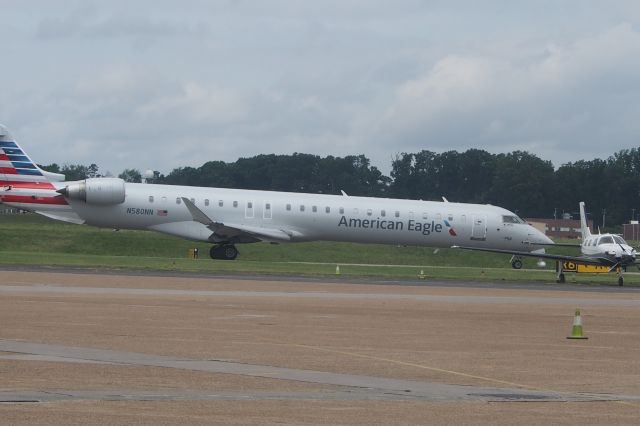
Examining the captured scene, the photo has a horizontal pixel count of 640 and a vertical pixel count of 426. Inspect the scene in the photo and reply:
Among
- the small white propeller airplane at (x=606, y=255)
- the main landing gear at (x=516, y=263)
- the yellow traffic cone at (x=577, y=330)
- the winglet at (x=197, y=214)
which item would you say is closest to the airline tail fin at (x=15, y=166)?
the winglet at (x=197, y=214)

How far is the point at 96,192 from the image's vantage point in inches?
2250

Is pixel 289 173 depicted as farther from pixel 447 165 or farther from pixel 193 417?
pixel 193 417

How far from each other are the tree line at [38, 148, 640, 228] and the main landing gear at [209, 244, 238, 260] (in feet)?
249

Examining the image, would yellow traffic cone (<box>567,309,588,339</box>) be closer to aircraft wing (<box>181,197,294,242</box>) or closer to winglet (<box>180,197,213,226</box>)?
aircraft wing (<box>181,197,294,242</box>)

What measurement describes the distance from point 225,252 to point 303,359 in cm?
4083

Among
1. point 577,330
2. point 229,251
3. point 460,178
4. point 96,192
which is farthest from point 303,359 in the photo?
point 460,178

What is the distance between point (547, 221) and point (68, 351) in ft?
388

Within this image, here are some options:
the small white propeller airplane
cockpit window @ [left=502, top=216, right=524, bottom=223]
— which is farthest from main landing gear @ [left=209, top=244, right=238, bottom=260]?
cockpit window @ [left=502, top=216, right=524, bottom=223]

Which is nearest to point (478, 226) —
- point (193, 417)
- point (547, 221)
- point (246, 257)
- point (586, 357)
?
point (246, 257)

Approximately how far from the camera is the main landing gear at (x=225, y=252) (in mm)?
58875

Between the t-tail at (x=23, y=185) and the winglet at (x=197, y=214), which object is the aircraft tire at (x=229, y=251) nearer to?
the winglet at (x=197, y=214)

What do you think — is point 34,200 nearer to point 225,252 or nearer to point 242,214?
point 225,252

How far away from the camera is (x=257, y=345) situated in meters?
20.2

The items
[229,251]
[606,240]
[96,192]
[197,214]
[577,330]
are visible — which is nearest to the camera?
[577,330]
